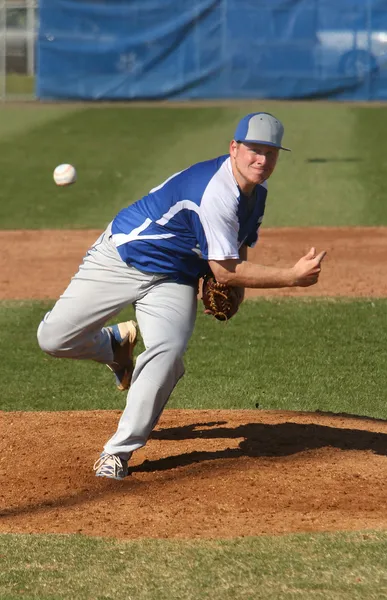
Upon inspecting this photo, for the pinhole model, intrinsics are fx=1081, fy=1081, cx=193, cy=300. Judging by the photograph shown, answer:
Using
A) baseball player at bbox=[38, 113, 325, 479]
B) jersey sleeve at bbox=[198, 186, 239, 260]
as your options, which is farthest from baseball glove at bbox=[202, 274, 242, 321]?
jersey sleeve at bbox=[198, 186, 239, 260]

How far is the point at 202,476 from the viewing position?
5.42 m

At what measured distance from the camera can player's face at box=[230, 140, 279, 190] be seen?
16.2 feet

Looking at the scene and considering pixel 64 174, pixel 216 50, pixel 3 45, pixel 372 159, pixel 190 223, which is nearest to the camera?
pixel 190 223

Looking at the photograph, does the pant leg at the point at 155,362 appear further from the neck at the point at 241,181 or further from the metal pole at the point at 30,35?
the metal pole at the point at 30,35

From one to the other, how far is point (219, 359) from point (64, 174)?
6294 mm

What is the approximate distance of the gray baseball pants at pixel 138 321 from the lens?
518 cm

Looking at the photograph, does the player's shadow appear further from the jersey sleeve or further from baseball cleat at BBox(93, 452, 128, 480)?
the jersey sleeve

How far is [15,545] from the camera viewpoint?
179 inches

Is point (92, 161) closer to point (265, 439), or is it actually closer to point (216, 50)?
point (216, 50)

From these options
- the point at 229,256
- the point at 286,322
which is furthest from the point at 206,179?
the point at 286,322

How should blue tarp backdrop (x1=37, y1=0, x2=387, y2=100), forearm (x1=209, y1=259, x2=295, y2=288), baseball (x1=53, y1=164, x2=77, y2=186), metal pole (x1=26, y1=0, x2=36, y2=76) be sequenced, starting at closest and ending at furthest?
forearm (x1=209, y1=259, x2=295, y2=288)
baseball (x1=53, y1=164, x2=77, y2=186)
blue tarp backdrop (x1=37, y1=0, x2=387, y2=100)
metal pole (x1=26, y1=0, x2=36, y2=76)

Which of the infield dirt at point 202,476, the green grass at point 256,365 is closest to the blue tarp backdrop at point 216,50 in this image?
the green grass at point 256,365

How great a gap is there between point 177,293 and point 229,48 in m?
21.9

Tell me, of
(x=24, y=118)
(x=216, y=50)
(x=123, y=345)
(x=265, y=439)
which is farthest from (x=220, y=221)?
(x=216, y=50)
